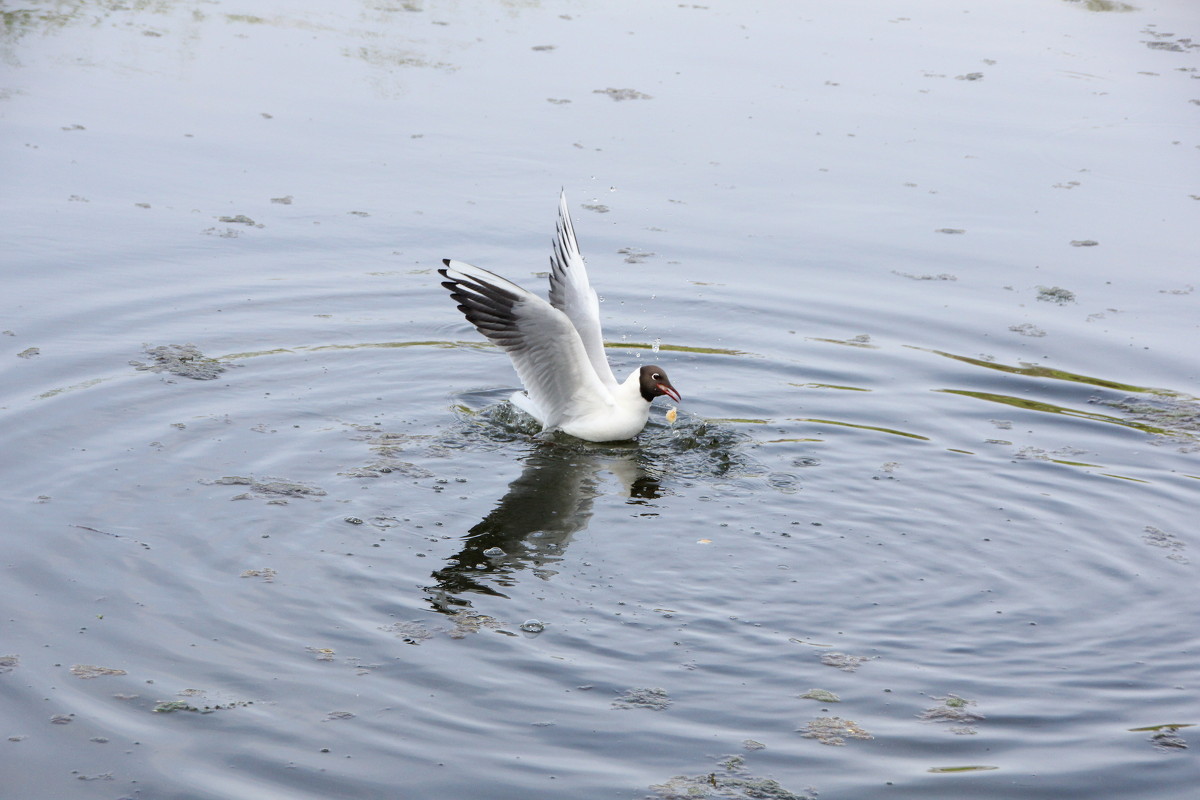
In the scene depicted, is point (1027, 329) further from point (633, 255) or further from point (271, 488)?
point (271, 488)

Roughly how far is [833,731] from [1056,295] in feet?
21.2

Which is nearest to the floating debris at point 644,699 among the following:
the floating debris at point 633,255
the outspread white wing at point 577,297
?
the outspread white wing at point 577,297

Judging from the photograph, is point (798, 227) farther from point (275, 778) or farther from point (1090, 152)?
point (275, 778)

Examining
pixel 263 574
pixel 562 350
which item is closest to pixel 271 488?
pixel 263 574

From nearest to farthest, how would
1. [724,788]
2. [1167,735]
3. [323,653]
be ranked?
[724,788] < [1167,735] < [323,653]

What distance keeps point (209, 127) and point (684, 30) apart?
23.8 ft

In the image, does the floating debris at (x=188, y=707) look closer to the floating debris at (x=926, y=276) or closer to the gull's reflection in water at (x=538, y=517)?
the gull's reflection in water at (x=538, y=517)

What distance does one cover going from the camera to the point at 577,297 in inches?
352

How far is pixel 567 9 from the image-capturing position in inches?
715

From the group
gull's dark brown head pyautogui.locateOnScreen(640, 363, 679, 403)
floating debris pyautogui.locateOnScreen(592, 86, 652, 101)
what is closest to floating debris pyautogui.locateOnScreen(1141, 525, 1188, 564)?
gull's dark brown head pyautogui.locateOnScreen(640, 363, 679, 403)

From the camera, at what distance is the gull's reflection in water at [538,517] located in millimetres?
6375

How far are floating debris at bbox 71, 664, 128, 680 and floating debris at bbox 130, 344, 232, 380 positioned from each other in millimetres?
3397

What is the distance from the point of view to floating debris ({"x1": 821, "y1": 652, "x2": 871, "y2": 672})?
574cm

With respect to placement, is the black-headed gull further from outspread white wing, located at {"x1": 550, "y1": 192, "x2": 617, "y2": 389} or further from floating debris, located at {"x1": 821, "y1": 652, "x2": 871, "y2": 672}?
floating debris, located at {"x1": 821, "y1": 652, "x2": 871, "y2": 672}
